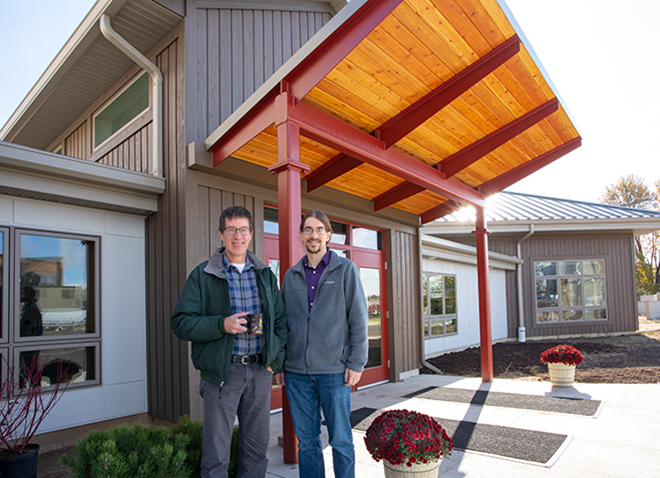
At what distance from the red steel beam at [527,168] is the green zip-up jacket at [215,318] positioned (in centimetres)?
527

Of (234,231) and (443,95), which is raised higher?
(443,95)

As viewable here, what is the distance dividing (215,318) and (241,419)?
2.26ft

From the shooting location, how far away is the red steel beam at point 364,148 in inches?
158

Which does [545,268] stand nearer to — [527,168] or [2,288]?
[527,168]

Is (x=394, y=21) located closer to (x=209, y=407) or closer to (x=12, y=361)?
(x=209, y=407)

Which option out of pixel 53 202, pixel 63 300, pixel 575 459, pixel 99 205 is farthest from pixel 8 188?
pixel 575 459

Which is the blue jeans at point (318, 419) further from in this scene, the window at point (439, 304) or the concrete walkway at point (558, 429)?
the window at point (439, 304)

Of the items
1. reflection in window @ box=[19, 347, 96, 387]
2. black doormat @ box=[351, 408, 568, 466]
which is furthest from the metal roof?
reflection in window @ box=[19, 347, 96, 387]

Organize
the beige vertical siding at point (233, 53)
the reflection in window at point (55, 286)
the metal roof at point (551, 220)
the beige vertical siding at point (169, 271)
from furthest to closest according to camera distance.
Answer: the metal roof at point (551, 220), the beige vertical siding at point (233, 53), the beige vertical siding at point (169, 271), the reflection in window at point (55, 286)

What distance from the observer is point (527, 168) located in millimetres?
6719

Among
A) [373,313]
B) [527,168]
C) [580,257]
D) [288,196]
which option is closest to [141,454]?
[288,196]

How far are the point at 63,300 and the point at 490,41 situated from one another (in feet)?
15.8

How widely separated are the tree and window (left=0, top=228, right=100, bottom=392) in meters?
30.6

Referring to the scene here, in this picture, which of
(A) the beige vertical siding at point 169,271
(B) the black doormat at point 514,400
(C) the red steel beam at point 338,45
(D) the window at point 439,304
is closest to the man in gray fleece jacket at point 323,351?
(C) the red steel beam at point 338,45
